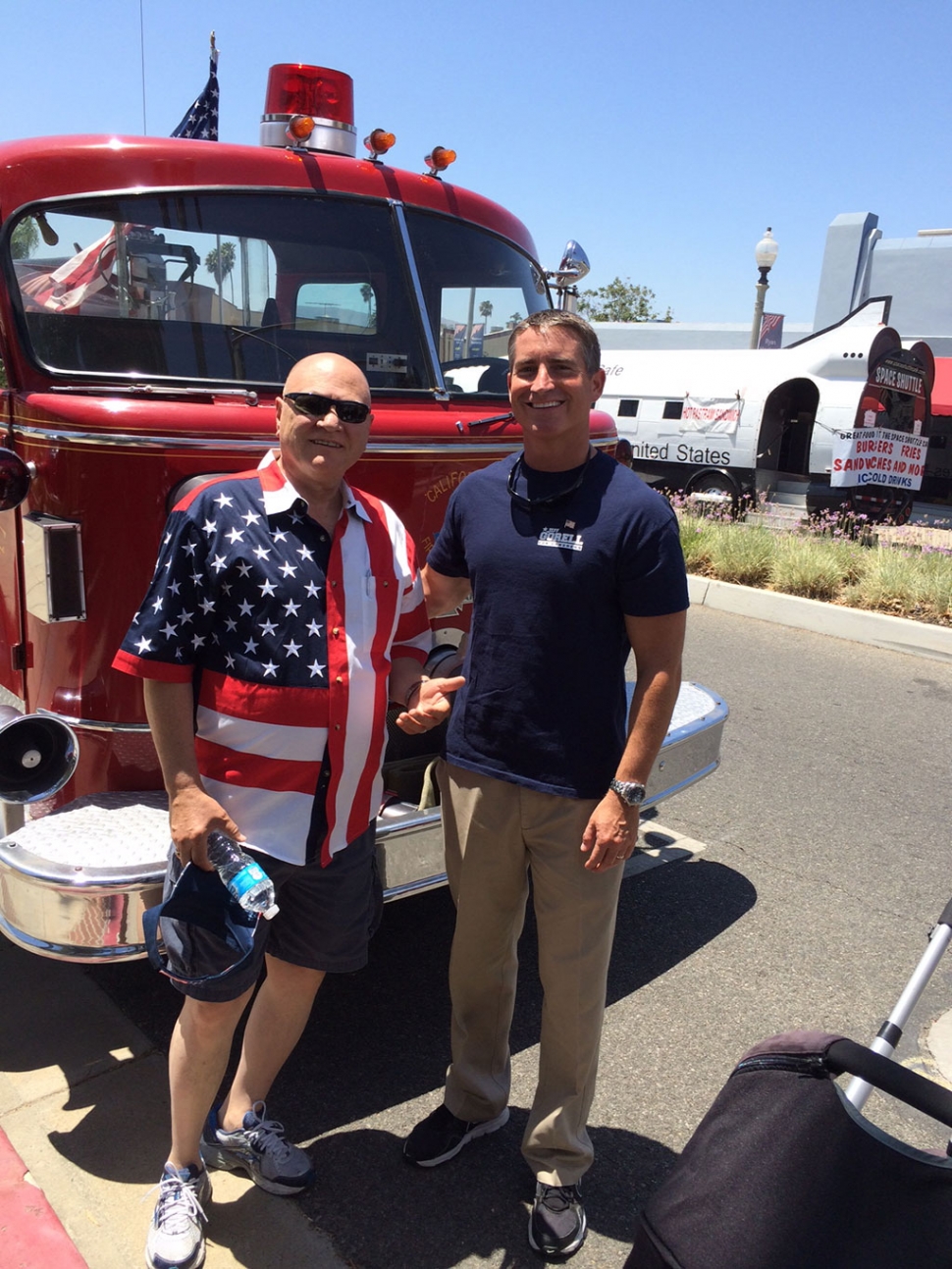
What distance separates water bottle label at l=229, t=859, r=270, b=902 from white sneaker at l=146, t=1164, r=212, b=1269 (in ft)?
2.39

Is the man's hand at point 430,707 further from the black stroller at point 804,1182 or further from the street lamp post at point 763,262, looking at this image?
the street lamp post at point 763,262

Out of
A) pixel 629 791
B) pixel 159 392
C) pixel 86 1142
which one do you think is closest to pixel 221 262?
pixel 159 392

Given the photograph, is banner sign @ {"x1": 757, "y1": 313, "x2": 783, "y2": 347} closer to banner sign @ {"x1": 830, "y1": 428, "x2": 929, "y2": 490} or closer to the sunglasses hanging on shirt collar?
banner sign @ {"x1": 830, "y1": 428, "x2": 929, "y2": 490}

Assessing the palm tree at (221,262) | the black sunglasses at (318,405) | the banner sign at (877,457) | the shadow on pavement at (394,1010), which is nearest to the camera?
the black sunglasses at (318,405)

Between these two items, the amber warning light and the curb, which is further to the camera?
the curb

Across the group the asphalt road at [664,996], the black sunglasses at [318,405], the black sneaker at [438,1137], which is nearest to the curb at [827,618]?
the asphalt road at [664,996]

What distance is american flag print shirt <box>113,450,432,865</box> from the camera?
2121 millimetres

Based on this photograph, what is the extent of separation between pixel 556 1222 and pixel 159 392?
2.37 metres

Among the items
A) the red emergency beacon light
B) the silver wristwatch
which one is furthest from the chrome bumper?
the red emergency beacon light

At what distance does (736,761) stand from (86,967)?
3462mm

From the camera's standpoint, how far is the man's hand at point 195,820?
84.1 inches

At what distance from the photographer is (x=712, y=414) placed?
652 inches

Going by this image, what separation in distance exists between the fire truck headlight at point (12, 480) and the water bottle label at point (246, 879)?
4.04 feet

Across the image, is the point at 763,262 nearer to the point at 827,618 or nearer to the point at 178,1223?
the point at 827,618
